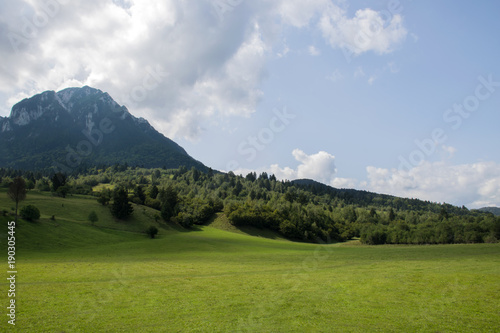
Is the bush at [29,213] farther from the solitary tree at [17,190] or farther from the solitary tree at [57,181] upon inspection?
the solitary tree at [57,181]

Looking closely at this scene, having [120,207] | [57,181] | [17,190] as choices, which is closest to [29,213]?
[17,190]

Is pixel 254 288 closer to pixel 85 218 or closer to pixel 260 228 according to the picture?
pixel 85 218

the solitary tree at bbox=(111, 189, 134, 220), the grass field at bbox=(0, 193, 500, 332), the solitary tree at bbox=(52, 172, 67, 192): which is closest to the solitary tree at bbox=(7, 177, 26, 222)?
the grass field at bbox=(0, 193, 500, 332)

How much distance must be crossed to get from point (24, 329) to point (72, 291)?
332 inches

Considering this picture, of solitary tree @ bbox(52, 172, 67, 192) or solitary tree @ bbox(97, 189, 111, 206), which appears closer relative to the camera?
solitary tree @ bbox(97, 189, 111, 206)

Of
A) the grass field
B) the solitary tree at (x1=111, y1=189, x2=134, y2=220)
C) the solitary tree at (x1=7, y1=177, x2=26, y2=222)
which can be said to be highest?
the solitary tree at (x1=7, y1=177, x2=26, y2=222)

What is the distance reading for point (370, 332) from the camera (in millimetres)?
15227

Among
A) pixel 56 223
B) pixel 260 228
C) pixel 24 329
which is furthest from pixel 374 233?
pixel 24 329

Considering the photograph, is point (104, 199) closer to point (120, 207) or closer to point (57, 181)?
point (120, 207)

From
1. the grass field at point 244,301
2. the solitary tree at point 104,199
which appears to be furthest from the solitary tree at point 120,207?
the grass field at point 244,301

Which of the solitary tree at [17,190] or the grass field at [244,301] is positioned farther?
the solitary tree at [17,190]

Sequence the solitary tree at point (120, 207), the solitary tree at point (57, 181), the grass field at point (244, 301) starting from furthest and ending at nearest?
the solitary tree at point (57, 181), the solitary tree at point (120, 207), the grass field at point (244, 301)

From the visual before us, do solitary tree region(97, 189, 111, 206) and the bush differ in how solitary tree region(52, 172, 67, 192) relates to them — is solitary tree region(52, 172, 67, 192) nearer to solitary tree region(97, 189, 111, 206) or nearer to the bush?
solitary tree region(97, 189, 111, 206)

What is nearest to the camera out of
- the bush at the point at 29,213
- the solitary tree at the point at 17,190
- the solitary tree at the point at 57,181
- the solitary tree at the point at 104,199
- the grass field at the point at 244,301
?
the grass field at the point at 244,301
